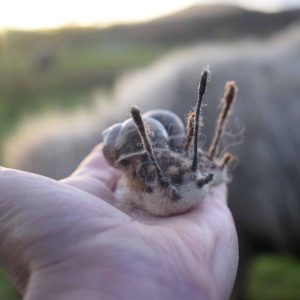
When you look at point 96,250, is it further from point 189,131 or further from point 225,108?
point 225,108

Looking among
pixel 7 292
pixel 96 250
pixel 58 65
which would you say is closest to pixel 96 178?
pixel 96 250

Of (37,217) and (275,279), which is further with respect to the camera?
(275,279)

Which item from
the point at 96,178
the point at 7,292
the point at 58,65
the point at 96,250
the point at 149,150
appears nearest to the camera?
the point at 96,250

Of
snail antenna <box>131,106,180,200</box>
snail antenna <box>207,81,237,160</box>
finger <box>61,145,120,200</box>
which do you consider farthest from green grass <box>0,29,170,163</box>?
snail antenna <box>131,106,180,200</box>

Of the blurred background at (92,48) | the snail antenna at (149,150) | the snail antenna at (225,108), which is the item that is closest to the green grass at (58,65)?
the blurred background at (92,48)

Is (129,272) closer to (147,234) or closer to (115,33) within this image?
(147,234)
